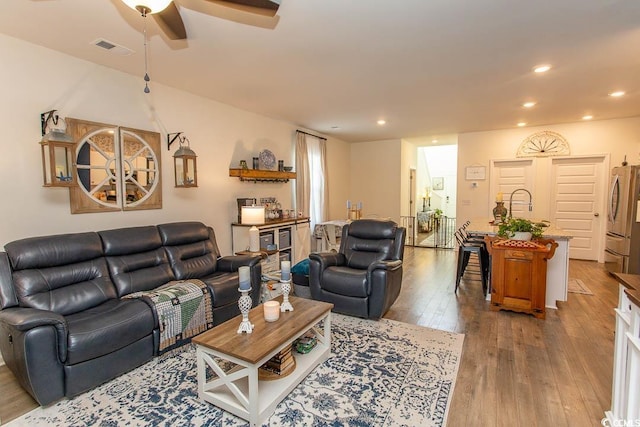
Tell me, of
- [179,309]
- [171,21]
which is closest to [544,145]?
[171,21]

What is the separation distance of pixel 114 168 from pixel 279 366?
2657 millimetres


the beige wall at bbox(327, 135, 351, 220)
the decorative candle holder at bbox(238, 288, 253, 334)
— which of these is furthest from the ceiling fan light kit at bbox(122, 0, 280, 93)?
the beige wall at bbox(327, 135, 351, 220)

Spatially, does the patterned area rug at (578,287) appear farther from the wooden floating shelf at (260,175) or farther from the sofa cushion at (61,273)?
the sofa cushion at (61,273)

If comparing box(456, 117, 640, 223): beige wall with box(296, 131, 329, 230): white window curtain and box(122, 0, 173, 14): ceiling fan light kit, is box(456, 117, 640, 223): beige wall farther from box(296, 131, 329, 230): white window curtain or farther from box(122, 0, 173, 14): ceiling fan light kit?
box(122, 0, 173, 14): ceiling fan light kit

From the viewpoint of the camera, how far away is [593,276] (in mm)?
5117

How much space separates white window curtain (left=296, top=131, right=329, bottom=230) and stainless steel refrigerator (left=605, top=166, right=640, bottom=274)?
499 centimetres

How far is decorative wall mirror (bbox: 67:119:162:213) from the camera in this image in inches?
122

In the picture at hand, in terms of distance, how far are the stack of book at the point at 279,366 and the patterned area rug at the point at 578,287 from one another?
13.6 feet

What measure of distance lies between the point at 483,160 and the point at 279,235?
4.77 m

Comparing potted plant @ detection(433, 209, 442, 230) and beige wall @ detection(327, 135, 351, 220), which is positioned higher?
beige wall @ detection(327, 135, 351, 220)

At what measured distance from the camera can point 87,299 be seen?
8.57 feet

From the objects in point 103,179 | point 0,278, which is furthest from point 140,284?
point 103,179

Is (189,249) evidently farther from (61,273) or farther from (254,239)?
(61,273)

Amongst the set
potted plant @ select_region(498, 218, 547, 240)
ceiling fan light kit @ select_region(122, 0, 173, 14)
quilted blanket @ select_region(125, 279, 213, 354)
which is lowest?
quilted blanket @ select_region(125, 279, 213, 354)
